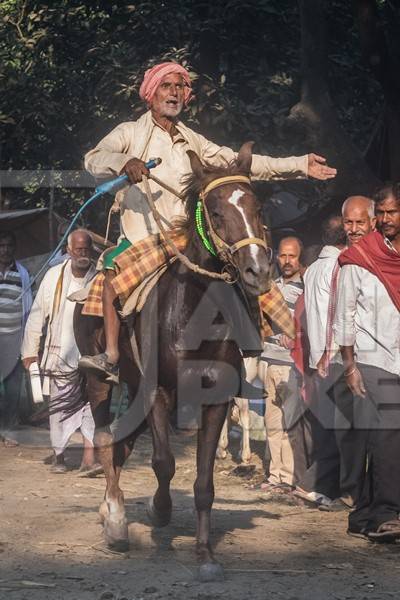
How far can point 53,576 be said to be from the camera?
692 centimetres

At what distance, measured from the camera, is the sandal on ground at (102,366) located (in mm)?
7715

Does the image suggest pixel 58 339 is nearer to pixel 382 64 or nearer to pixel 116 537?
pixel 382 64

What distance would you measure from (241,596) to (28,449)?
6.97 metres

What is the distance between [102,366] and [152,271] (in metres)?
0.72

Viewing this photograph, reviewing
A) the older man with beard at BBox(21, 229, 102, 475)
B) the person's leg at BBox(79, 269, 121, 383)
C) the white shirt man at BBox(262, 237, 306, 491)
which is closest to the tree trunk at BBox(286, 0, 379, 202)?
the white shirt man at BBox(262, 237, 306, 491)

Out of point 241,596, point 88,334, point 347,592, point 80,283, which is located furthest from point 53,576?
point 80,283

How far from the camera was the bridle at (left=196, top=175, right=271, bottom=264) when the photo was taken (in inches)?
265

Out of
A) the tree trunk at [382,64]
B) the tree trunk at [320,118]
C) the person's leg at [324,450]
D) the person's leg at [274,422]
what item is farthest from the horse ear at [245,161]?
the tree trunk at [382,64]

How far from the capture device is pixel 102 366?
7723 millimetres

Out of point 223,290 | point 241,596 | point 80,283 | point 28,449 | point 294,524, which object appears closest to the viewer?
point 241,596

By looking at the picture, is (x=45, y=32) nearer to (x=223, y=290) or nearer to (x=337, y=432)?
(x=337, y=432)

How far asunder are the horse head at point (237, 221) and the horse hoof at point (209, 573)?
1510 millimetres

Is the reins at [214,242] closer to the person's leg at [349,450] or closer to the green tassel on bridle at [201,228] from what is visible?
the green tassel on bridle at [201,228]

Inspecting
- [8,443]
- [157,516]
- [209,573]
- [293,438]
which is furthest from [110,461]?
[8,443]
